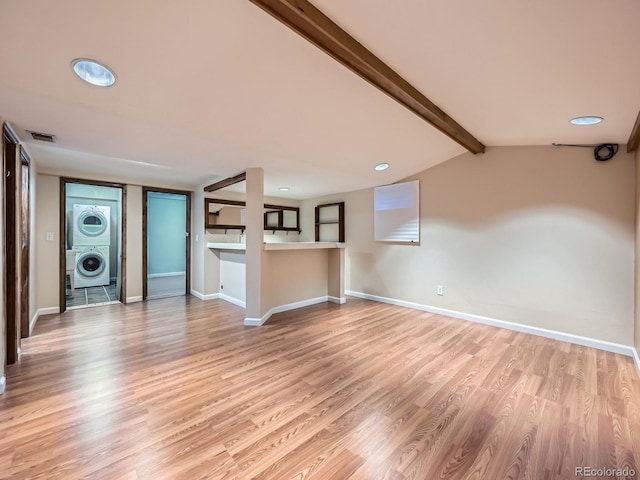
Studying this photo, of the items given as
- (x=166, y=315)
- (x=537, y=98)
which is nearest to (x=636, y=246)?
(x=537, y=98)

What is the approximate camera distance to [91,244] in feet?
19.3

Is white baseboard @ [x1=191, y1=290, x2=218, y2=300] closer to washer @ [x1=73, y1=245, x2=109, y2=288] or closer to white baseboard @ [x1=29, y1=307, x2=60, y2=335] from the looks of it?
white baseboard @ [x1=29, y1=307, x2=60, y2=335]

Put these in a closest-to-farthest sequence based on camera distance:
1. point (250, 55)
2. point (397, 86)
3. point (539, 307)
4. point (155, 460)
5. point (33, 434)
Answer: point (155, 460) → point (33, 434) → point (250, 55) → point (397, 86) → point (539, 307)

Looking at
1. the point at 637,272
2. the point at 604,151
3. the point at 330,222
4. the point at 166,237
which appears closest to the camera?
the point at 637,272

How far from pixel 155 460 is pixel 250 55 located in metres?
2.39

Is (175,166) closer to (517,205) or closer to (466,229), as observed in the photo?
(466,229)

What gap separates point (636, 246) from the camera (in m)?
2.61

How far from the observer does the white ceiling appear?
1414 millimetres

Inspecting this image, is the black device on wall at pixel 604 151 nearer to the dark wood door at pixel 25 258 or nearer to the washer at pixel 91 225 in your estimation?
the dark wood door at pixel 25 258

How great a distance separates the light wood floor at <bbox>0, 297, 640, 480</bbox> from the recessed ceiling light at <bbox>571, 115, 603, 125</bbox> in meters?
2.15

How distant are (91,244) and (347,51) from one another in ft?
21.9

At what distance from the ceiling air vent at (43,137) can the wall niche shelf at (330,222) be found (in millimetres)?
4083

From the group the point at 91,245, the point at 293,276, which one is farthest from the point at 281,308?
the point at 91,245

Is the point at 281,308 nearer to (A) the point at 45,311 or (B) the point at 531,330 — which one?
(B) the point at 531,330
